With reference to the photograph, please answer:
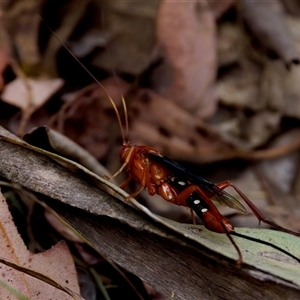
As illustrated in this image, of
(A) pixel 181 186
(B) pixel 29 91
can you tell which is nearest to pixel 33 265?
(A) pixel 181 186

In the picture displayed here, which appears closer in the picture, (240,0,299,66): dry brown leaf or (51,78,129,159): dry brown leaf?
(51,78,129,159): dry brown leaf

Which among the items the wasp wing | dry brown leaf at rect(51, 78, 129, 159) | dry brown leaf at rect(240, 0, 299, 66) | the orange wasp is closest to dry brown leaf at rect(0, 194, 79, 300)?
the orange wasp

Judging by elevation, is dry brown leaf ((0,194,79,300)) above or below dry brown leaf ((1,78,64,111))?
below

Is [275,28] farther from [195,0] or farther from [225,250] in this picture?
[225,250]

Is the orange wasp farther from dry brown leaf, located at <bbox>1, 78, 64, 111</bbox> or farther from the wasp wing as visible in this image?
dry brown leaf, located at <bbox>1, 78, 64, 111</bbox>

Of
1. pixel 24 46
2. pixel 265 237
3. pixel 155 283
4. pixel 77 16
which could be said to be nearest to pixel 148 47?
pixel 77 16
